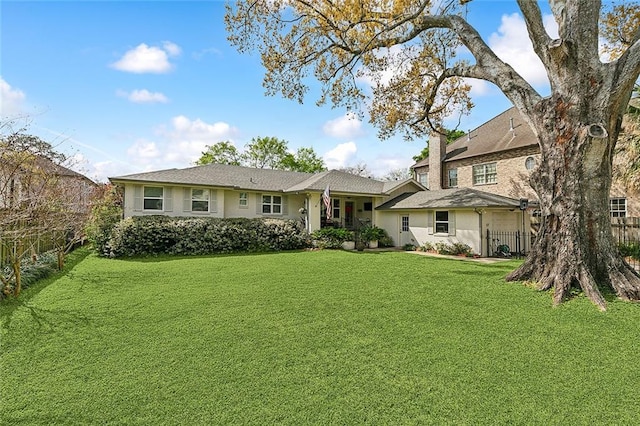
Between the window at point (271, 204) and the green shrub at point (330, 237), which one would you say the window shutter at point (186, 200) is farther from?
the green shrub at point (330, 237)

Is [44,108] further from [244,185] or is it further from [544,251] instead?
[544,251]

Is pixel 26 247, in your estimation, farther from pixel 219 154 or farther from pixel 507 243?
pixel 219 154

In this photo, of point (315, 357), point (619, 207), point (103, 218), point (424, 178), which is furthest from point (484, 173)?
point (103, 218)

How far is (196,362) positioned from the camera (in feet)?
13.2

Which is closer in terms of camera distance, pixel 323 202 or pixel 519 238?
pixel 519 238

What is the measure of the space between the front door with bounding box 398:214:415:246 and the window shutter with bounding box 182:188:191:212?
1197 cm

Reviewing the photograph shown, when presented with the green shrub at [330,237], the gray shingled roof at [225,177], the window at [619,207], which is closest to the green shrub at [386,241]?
the green shrub at [330,237]

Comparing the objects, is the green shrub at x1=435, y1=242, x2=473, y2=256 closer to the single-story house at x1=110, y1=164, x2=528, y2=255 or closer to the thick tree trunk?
the single-story house at x1=110, y1=164, x2=528, y2=255

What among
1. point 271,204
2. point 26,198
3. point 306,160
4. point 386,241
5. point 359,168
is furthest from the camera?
point 359,168

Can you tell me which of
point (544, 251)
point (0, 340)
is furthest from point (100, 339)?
point (544, 251)

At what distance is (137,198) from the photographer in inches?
609

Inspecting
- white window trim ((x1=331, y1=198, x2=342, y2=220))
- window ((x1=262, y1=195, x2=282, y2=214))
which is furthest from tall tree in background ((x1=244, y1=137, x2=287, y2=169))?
window ((x1=262, y1=195, x2=282, y2=214))

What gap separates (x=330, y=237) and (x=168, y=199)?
8.72 meters

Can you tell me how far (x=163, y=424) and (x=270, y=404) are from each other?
3.27 feet
